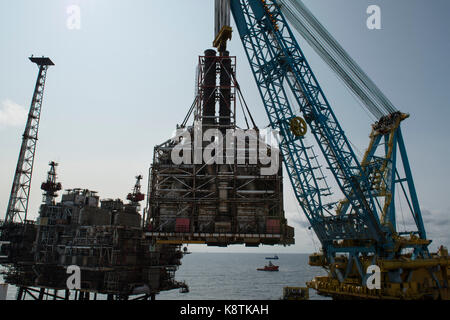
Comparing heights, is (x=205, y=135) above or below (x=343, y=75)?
below

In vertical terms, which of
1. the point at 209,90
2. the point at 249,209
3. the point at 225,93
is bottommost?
the point at 249,209

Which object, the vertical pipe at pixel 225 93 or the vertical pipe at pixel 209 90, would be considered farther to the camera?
the vertical pipe at pixel 209 90

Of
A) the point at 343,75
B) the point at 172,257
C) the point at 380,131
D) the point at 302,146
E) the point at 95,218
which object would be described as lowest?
the point at 172,257

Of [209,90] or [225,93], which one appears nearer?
[209,90]

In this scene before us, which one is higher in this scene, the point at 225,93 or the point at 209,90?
the point at 209,90

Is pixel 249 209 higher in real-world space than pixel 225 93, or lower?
lower

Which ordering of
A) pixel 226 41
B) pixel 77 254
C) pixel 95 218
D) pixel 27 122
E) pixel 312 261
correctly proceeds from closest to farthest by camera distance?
pixel 226 41 < pixel 77 254 < pixel 312 261 < pixel 95 218 < pixel 27 122

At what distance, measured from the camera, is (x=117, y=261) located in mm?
44844

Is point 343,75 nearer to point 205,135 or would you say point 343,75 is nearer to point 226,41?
point 226,41

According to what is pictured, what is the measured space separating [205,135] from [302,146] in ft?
46.9

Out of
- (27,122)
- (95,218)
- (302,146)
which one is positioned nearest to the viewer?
(302,146)

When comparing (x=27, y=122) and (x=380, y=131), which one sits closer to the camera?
(x=380, y=131)

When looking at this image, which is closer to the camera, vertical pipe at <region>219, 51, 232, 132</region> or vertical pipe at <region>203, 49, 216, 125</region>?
vertical pipe at <region>219, 51, 232, 132</region>
